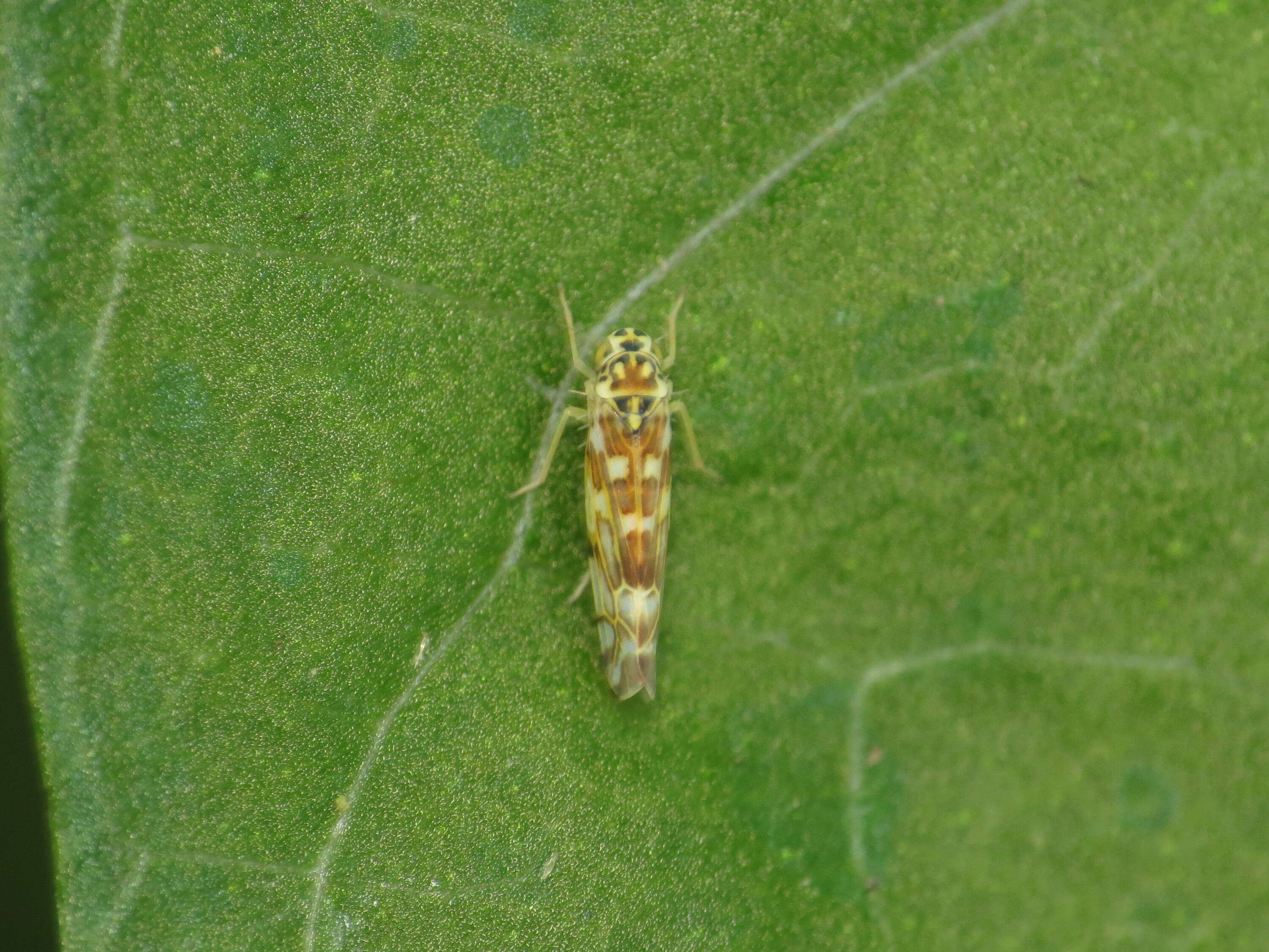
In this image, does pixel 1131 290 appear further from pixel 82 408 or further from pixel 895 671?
pixel 82 408

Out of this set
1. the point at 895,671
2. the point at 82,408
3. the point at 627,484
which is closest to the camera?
the point at 82,408

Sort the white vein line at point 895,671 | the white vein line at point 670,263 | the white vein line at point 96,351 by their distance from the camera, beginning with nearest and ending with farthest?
the white vein line at point 96,351 < the white vein line at point 670,263 < the white vein line at point 895,671

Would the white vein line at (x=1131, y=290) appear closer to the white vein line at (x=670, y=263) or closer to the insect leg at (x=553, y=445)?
the white vein line at (x=670, y=263)

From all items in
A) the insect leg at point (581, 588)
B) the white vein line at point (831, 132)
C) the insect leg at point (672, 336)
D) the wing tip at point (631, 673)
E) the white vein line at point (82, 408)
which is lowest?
the wing tip at point (631, 673)

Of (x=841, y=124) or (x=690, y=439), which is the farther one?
(x=690, y=439)

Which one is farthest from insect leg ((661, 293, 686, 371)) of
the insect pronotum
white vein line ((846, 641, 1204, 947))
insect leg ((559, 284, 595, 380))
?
white vein line ((846, 641, 1204, 947))

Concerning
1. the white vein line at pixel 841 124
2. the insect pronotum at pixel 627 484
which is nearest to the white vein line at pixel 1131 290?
the white vein line at pixel 841 124

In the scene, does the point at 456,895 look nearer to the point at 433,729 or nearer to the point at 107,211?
the point at 433,729

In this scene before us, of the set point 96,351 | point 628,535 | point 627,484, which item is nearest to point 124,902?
point 96,351
